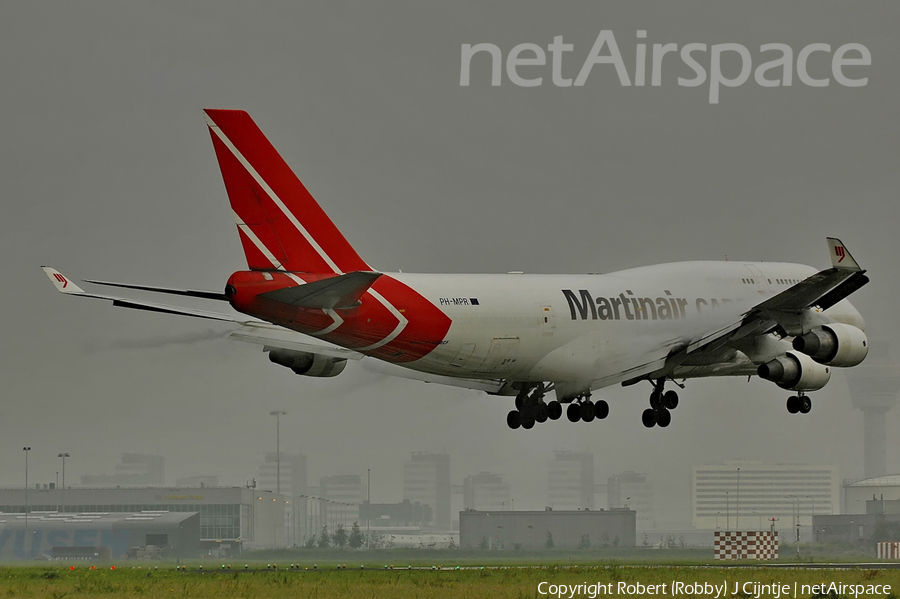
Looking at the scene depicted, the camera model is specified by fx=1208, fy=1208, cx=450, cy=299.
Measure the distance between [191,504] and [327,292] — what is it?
231 ft

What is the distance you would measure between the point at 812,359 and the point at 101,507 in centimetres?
7298

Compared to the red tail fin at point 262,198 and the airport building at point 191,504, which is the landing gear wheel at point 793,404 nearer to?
the red tail fin at point 262,198

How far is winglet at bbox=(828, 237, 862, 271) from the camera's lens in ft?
121

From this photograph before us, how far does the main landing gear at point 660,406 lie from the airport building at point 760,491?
34674mm

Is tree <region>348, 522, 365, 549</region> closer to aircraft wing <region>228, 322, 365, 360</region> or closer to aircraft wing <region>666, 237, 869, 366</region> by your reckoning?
aircraft wing <region>666, 237, 869, 366</region>

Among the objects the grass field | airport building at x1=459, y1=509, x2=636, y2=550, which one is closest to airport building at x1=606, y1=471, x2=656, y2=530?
airport building at x1=459, y1=509, x2=636, y2=550

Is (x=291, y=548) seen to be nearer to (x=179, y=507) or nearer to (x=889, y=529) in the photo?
(x=179, y=507)

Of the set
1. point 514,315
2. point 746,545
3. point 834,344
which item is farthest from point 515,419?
point 746,545

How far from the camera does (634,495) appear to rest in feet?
307

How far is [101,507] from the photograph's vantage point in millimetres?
100125

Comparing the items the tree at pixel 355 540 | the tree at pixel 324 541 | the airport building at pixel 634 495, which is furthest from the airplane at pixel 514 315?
the airport building at pixel 634 495

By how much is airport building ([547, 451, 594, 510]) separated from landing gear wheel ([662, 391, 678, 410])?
163ft

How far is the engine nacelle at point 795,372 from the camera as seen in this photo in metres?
42.2

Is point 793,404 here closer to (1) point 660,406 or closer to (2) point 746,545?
(1) point 660,406
